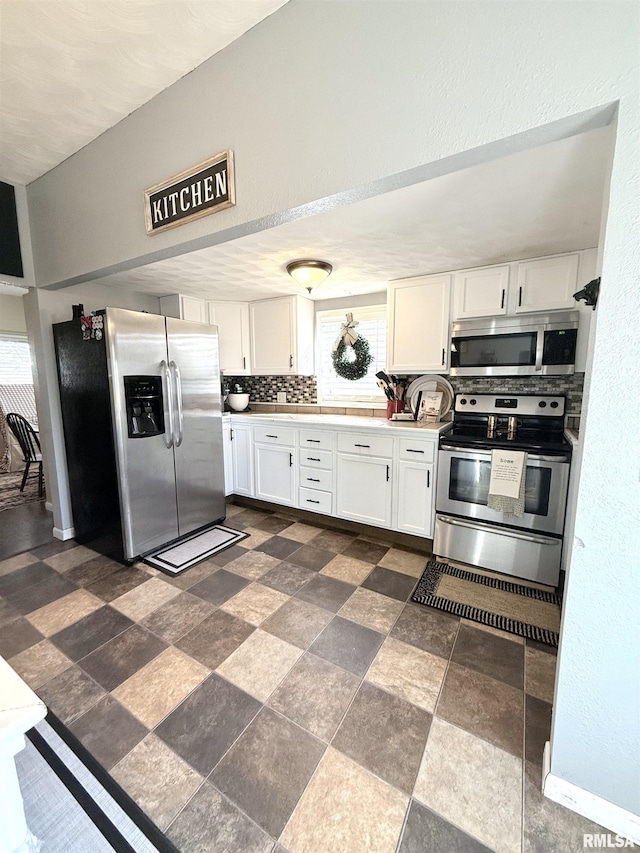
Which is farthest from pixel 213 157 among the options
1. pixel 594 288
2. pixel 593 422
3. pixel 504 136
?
pixel 593 422

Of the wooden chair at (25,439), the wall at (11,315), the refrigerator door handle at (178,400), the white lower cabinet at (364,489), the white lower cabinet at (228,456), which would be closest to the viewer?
the refrigerator door handle at (178,400)

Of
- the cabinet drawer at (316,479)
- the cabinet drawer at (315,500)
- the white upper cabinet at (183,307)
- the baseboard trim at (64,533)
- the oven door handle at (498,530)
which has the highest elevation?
the white upper cabinet at (183,307)

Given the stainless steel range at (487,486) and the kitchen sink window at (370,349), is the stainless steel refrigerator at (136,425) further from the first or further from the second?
the stainless steel range at (487,486)

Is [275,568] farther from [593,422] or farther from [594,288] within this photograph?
[594,288]

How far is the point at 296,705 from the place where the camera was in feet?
4.86

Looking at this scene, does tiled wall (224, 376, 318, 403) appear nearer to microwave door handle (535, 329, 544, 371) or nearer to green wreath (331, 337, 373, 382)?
green wreath (331, 337, 373, 382)

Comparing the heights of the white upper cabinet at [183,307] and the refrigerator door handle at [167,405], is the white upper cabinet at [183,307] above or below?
above

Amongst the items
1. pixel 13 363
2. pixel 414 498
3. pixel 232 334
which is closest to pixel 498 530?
pixel 414 498

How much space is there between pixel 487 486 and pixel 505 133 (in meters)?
1.99

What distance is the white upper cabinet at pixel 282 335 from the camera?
3582mm

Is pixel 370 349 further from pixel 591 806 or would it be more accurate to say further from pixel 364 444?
pixel 591 806

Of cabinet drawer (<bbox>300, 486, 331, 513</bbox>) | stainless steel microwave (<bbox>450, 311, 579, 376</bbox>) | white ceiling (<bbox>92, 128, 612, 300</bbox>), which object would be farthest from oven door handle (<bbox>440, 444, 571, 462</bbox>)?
white ceiling (<bbox>92, 128, 612, 300</bbox>)

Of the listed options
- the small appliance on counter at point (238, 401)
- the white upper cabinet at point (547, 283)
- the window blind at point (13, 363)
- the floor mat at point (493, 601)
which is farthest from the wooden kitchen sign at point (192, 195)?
the window blind at point (13, 363)

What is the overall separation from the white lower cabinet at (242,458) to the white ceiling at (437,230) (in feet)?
4.59
